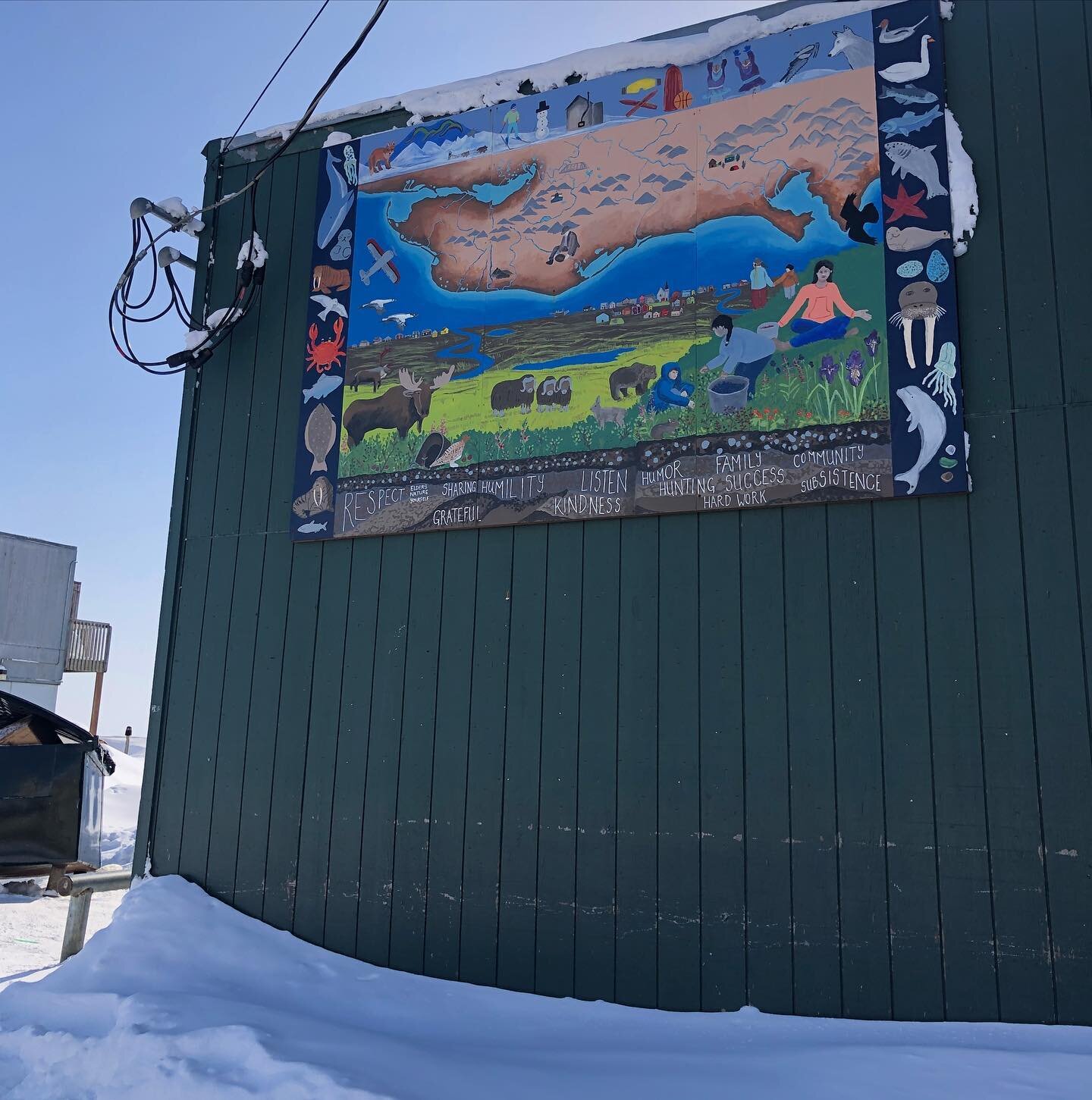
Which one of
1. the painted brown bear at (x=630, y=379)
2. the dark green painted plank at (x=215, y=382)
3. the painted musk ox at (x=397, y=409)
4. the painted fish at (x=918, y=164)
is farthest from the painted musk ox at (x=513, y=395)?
the painted fish at (x=918, y=164)

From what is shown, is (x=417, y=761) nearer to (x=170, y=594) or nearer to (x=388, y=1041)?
(x=388, y=1041)

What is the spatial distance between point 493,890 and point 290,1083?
1832 mm

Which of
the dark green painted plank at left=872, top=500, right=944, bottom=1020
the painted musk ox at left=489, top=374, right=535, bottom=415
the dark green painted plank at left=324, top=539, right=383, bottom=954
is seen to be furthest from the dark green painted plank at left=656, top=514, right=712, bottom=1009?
the dark green painted plank at left=324, top=539, right=383, bottom=954

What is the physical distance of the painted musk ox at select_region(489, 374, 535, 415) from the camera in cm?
603

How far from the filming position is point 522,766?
5.70 meters

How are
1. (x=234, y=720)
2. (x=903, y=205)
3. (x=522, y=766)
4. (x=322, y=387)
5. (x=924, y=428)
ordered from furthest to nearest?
(x=322, y=387) < (x=234, y=720) < (x=522, y=766) < (x=903, y=205) < (x=924, y=428)

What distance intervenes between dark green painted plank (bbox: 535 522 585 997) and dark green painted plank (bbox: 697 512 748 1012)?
709mm

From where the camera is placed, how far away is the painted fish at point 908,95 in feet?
17.8

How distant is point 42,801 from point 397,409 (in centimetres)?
584

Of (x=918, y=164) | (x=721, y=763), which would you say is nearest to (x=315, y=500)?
(x=721, y=763)

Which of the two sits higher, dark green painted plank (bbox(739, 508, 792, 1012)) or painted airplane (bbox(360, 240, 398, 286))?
painted airplane (bbox(360, 240, 398, 286))

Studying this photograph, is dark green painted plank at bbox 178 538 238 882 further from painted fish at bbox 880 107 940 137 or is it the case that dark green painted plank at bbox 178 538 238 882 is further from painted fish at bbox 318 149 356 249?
painted fish at bbox 880 107 940 137

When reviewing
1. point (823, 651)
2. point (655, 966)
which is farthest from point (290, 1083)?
point (823, 651)

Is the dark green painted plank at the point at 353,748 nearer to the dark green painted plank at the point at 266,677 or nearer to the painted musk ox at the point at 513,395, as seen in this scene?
the dark green painted plank at the point at 266,677
